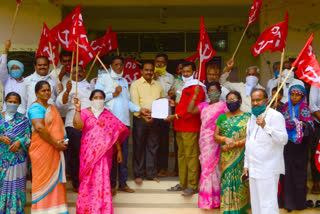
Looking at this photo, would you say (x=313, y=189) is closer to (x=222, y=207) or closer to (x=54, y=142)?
(x=222, y=207)

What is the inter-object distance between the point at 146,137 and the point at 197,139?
833 millimetres

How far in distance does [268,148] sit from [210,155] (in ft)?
3.37

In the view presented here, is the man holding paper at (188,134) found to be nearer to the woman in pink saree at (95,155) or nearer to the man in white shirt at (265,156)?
the woman in pink saree at (95,155)

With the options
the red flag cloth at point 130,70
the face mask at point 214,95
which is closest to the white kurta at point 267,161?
the face mask at point 214,95

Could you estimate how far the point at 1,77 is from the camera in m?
5.73

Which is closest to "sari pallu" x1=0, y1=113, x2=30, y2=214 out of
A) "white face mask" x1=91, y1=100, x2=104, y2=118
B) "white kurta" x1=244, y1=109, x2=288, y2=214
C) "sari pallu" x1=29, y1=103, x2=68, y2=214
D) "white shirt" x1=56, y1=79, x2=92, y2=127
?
"sari pallu" x1=29, y1=103, x2=68, y2=214

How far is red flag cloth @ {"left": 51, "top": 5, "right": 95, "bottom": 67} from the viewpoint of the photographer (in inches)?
219

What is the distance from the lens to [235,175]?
4.99m

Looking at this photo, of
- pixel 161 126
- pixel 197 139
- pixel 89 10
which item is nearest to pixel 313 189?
pixel 197 139

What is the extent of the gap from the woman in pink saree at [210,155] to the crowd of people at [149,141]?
1 centimetres

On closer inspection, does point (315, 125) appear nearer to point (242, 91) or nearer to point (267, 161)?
point (242, 91)

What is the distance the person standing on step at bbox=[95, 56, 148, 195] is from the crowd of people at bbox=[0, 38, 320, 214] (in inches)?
0.6

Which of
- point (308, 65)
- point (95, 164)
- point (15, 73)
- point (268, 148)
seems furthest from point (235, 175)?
point (15, 73)

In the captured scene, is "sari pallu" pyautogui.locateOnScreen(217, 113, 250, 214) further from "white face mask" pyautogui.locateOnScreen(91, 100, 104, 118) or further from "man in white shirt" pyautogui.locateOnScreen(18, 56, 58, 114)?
"man in white shirt" pyautogui.locateOnScreen(18, 56, 58, 114)
